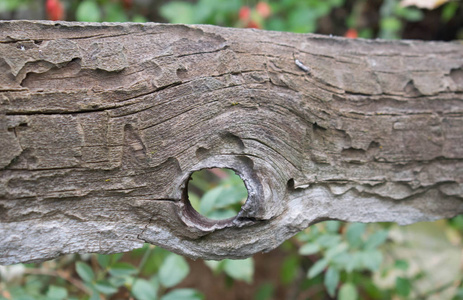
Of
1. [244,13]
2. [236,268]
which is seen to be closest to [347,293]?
[236,268]

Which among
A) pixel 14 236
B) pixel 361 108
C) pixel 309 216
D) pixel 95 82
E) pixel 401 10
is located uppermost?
pixel 401 10

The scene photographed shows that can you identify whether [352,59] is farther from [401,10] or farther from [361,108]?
[401,10]

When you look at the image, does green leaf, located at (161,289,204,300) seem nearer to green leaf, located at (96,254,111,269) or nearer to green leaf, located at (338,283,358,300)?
green leaf, located at (96,254,111,269)

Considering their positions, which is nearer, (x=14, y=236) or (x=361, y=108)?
(x=14, y=236)

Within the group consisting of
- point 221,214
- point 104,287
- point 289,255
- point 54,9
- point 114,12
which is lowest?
point 104,287

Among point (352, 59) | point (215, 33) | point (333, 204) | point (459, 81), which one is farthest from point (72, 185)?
point (459, 81)

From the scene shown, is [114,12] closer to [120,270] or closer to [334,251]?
[120,270]
